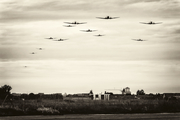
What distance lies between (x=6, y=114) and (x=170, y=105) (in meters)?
37.6

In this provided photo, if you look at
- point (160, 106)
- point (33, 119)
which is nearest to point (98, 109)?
point (160, 106)

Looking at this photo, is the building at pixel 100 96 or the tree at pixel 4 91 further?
the building at pixel 100 96

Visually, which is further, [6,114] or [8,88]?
[8,88]

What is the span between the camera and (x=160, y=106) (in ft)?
284

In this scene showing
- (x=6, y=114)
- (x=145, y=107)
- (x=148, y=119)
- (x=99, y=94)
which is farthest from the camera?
(x=99, y=94)

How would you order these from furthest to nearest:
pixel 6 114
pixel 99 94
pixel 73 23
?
1. pixel 99 94
2. pixel 6 114
3. pixel 73 23

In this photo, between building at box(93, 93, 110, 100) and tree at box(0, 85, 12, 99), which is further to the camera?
building at box(93, 93, 110, 100)

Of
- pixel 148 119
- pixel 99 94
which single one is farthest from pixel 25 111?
pixel 99 94

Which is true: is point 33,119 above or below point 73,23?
below

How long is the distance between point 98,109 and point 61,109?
313 inches

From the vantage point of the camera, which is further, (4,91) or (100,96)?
(100,96)

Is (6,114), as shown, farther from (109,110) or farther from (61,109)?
(109,110)

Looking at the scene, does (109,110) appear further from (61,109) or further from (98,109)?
(61,109)

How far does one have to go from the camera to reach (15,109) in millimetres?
73812
